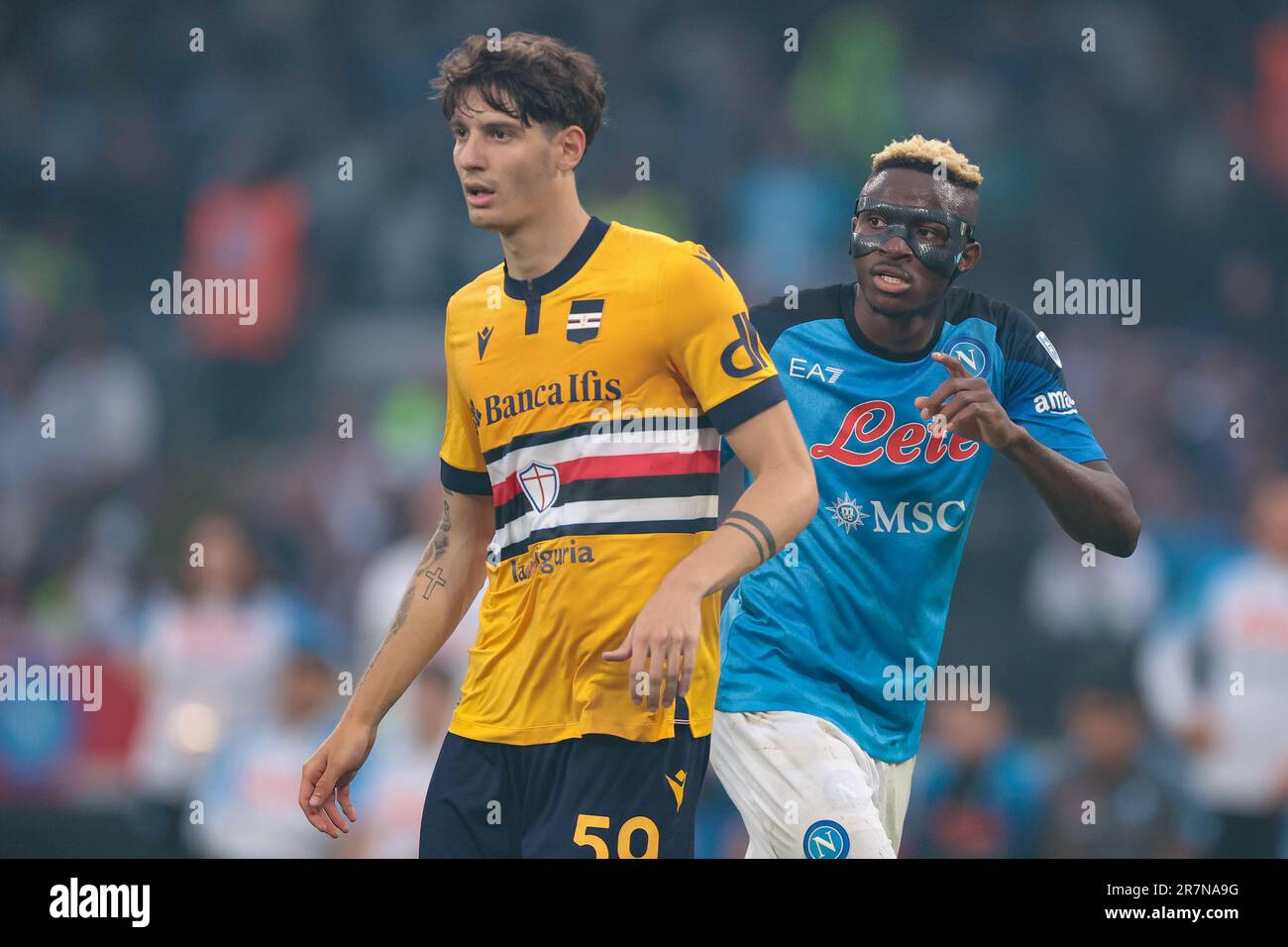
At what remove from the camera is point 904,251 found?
16.9 feet

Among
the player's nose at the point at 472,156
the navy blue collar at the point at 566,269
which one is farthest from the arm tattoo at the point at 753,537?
the player's nose at the point at 472,156

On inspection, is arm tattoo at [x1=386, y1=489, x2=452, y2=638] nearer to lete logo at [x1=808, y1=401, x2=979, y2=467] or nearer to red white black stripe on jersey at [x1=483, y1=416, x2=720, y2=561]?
red white black stripe on jersey at [x1=483, y1=416, x2=720, y2=561]

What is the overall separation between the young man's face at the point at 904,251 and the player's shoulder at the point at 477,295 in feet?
3.97

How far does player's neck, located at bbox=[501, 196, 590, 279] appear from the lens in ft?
14.4

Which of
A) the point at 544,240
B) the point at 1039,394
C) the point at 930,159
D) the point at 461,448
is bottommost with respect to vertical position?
the point at 461,448

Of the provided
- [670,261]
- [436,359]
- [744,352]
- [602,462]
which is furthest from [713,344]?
[436,359]

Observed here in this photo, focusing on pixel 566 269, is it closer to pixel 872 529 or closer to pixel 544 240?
pixel 544 240

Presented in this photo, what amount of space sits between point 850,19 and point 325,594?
5.86 meters

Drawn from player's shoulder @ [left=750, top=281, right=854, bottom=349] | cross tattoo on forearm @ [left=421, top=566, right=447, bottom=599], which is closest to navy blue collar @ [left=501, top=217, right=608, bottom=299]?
cross tattoo on forearm @ [left=421, top=566, right=447, bottom=599]

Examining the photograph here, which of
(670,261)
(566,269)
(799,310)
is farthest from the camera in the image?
(799,310)

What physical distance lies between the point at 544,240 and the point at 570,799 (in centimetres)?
139

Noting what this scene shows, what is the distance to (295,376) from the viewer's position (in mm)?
11703

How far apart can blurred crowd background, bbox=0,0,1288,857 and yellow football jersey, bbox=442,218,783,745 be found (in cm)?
376

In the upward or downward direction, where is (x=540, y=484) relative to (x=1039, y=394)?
downward
